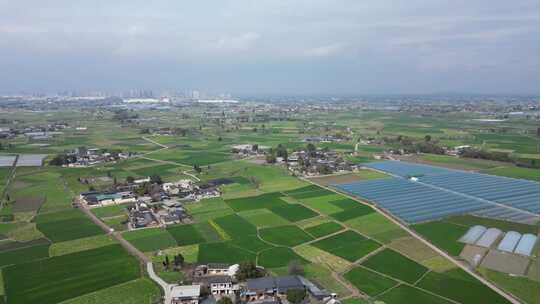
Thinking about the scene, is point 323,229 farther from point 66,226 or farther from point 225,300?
point 66,226

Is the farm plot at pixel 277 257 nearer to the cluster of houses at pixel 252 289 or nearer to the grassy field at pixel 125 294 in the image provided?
the cluster of houses at pixel 252 289

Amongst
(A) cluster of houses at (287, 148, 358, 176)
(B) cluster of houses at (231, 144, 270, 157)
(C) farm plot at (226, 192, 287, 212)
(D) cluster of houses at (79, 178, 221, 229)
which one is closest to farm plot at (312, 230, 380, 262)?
(C) farm plot at (226, 192, 287, 212)

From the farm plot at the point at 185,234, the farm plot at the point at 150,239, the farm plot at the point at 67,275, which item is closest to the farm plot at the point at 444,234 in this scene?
the farm plot at the point at 185,234

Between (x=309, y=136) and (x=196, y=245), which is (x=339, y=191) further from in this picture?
(x=309, y=136)

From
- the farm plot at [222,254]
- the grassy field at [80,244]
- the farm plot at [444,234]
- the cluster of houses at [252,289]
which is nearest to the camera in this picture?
the cluster of houses at [252,289]

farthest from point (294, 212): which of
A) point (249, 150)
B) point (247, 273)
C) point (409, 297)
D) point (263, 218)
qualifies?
point (249, 150)

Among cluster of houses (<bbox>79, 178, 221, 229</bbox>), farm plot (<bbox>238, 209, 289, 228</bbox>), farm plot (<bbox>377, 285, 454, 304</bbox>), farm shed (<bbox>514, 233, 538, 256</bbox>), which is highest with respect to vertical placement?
cluster of houses (<bbox>79, 178, 221, 229</bbox>)

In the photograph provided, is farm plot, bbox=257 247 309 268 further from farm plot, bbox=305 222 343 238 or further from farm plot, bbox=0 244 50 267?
farm plot, bbox=0 244 50 267
